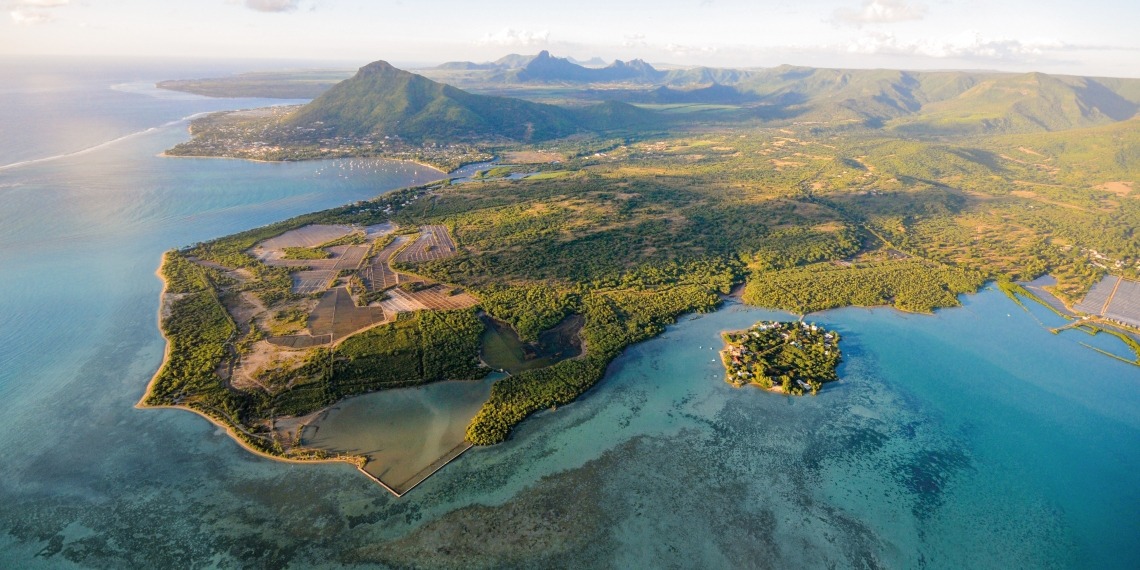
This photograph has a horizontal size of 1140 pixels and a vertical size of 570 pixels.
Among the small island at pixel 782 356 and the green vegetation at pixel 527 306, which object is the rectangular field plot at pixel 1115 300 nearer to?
the small island at pixel 782 356

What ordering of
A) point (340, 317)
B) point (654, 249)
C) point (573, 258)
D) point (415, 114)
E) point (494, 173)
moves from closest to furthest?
1. point (340, 317)
2. point (573, 258)
3. point (654, 249)
4. point (494, 173)
5. point (415, 114)

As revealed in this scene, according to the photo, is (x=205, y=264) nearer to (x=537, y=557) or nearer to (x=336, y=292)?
(x=336, y=292)

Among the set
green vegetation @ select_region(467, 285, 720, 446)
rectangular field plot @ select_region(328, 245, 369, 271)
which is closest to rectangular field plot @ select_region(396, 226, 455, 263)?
rectangular field plot @ select_region(328, 245, 369, 271)

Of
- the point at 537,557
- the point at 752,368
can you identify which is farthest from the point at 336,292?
the point at 752,368

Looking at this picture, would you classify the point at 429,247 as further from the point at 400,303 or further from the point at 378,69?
the point at 378,69

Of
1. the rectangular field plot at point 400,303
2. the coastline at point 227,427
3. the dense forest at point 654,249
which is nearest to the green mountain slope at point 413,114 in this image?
the dense forest at point 654,249

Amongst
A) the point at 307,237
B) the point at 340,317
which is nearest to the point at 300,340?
the point at 340,317
